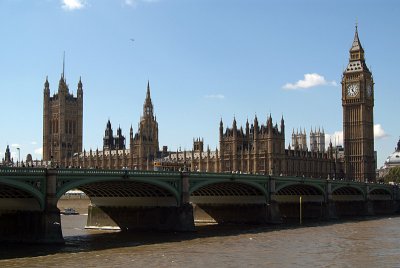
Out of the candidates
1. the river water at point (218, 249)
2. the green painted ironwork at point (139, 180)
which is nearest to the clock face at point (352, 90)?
the green painted ironwork at point (139, 180)

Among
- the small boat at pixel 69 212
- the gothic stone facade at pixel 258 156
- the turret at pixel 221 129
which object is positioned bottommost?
the small boat at pixel 69 212

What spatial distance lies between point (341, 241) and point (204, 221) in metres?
28.4

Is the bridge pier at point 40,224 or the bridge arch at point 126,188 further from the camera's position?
the bridge arch at point 126,188

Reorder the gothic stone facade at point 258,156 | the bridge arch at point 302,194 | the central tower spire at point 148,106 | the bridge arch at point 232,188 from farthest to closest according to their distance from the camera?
the central tower spire at point 148,106, the gothic stone facade at point 258,156, the bridge arch at point 302,194, the bridge arch at point 232,188

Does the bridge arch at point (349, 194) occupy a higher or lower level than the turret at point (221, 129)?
lower

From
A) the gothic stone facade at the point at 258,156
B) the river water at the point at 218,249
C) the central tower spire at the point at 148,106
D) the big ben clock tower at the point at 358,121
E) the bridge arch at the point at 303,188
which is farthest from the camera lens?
the central tower spire at the point at 148,106

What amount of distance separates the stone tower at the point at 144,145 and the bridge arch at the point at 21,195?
116 m

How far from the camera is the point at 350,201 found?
112562mm

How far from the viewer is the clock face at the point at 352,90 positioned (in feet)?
547

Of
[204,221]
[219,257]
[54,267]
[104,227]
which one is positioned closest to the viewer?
[54,267]

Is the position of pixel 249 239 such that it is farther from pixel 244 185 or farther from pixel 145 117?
pixel 145 117

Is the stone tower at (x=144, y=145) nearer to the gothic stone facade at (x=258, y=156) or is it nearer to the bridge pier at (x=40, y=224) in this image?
the gothic stone facade at (x=258, y=156)

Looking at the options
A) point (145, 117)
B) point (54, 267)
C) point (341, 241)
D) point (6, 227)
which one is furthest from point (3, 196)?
point (145, 117)

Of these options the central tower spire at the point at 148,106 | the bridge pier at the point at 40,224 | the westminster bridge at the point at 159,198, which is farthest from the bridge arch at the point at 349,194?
the central tower spire at the point at 148,106
